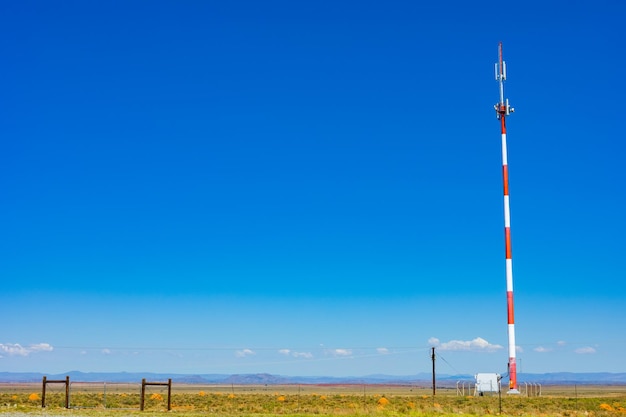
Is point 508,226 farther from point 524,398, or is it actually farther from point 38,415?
point 38,415

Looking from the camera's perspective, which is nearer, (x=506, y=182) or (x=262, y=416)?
(x=262, y=416)

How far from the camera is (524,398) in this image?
7019 centimetres

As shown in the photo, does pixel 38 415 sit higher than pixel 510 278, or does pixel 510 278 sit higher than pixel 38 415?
pixel 510 278

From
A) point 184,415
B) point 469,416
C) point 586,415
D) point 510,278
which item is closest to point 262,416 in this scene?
point 184,415

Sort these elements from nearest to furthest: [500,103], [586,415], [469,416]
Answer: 1. [469,416]
2. [586,415]
3. [500,103]

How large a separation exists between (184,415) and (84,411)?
23.6 ft

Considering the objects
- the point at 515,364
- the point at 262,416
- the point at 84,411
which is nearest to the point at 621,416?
the point at 515,364

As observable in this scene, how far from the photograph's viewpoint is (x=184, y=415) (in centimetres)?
4509

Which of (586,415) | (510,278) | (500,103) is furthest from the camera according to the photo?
(500,103)

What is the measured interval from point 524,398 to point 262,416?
3492 cm

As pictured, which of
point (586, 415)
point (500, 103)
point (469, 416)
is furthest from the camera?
point (500, 103)

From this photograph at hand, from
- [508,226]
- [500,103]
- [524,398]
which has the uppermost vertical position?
[500,103]

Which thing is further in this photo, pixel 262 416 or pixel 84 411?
pixel 84 411

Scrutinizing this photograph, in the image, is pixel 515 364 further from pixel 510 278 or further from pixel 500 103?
pixel 500 103
